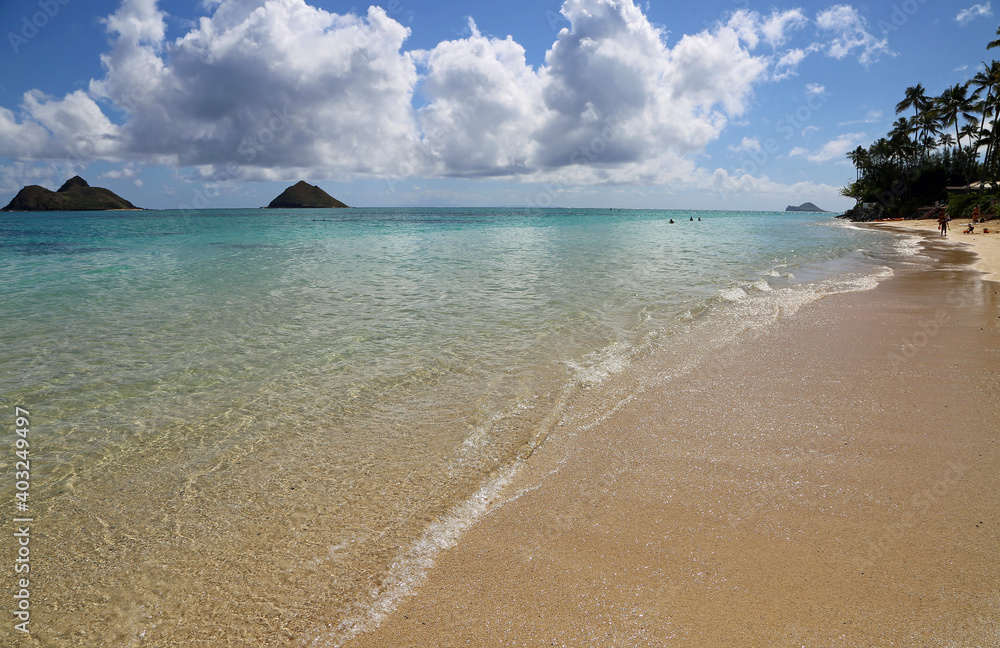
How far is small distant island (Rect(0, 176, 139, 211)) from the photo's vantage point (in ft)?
518

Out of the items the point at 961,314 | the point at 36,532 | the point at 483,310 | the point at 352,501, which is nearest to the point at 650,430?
the point at 352,501

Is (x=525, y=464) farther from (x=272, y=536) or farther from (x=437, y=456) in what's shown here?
(x=272, y=536)

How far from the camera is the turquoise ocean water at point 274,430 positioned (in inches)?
127

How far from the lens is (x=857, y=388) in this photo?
6473 mm

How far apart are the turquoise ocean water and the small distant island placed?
20391cm

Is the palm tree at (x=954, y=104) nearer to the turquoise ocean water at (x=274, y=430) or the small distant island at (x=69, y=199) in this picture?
the turquoise ocean water at (x=274, y=430)

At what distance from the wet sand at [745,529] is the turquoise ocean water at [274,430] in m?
0.56

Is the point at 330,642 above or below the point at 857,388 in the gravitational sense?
below

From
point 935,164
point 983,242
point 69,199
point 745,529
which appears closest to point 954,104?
point 935,164

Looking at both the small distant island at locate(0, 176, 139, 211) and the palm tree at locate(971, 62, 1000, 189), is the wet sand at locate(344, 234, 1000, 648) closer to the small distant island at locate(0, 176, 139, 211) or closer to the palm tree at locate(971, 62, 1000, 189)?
the palm tree at locate(971, 62, 1000, 189)

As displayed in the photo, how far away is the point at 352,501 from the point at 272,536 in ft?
2.23

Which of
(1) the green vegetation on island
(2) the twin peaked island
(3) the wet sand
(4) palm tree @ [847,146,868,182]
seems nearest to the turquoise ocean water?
(3) the wet sand

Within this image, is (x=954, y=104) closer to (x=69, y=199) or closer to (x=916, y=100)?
(x=916, y=100)

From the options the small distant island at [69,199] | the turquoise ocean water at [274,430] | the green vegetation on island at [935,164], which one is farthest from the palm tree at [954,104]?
the small distant island at [69,199]
